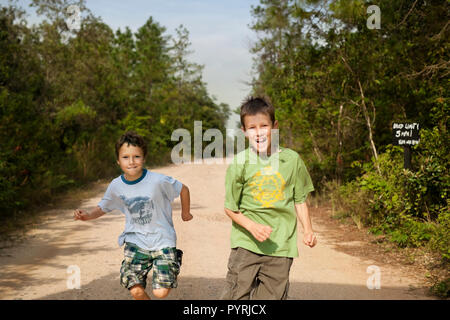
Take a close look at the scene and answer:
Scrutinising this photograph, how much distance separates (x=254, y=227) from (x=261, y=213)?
21cm

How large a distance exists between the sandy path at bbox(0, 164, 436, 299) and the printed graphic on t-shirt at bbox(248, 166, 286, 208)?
6.96 feet

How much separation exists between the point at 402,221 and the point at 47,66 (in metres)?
16.0

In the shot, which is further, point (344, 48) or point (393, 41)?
point (344, 48)

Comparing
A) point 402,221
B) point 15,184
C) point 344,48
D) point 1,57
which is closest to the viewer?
point 402,221

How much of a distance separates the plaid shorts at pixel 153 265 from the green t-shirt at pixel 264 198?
2.03ft

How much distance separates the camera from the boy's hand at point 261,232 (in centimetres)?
346

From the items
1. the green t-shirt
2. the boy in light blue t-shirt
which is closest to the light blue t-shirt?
the boy in light blue t-shirt

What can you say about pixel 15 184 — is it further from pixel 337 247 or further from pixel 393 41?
pixel 393 41

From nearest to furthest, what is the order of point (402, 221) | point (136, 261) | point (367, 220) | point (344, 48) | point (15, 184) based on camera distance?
point (136, 261) → point (402, 221) → point (367, 220) → point (15, 184) → point (344, 48)

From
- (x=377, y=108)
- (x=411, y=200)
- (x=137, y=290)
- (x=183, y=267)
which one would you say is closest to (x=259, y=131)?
(x=137, y=290)

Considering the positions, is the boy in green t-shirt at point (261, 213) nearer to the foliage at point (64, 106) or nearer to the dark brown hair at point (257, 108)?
the dark brown hair at point (257, 108)

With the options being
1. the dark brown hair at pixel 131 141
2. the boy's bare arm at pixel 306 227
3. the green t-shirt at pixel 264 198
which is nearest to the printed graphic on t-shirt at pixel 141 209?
the dark brown hair at pixel 131 141

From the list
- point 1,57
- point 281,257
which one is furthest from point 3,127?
point 281,257

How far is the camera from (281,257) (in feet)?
12.1
